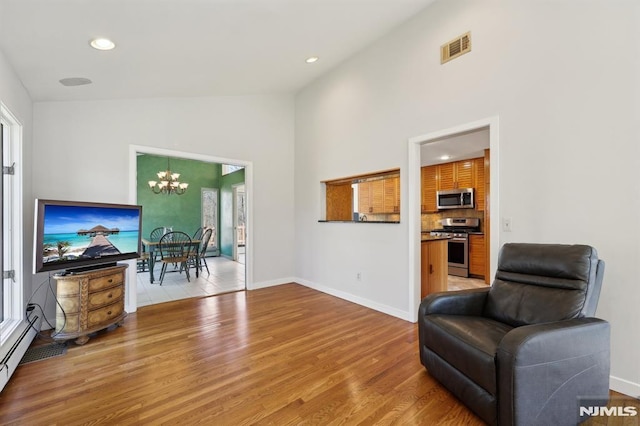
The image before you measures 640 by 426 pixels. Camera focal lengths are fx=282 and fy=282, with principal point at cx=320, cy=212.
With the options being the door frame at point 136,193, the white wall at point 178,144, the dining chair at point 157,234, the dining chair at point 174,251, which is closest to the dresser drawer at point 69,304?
the door frame at point 136,193

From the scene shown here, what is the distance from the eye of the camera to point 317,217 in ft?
15.4

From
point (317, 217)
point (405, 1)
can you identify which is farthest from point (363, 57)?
point (317, 217)

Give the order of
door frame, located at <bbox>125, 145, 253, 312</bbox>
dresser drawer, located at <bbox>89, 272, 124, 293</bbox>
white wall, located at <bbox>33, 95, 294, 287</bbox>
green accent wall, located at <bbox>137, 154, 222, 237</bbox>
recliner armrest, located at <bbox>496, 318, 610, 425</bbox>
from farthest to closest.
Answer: green accent wall, located at <bbox>137, 154, 222, 237</bbox>
door frame, located at <bbox>125, 145, 253, 312</bbox>
white wall, located at <bbox>33, 95, 294, 287</bbox>
dresser drawer, located at <bbox>89, 272, 124, 293</bbox>
recliner armrest, located at <bbox>496, 318, 610, 425</bbox>

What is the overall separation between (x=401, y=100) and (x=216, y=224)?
22.6 ft

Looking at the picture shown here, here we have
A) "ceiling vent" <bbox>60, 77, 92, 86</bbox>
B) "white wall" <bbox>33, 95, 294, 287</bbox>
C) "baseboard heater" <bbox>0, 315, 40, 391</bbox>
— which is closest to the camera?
"baseboard heater" <bbox>0, 315, 40, 391</bbox>

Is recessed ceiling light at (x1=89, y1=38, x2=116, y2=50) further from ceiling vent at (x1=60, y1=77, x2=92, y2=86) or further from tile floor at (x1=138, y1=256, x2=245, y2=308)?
tile floor at (x1=138, y1=256, x2=245, y2=308)

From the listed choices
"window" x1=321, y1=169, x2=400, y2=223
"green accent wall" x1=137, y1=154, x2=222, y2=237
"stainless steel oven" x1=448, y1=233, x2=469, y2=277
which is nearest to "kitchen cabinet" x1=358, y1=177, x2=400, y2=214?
"window" x1=321, y1=169, x2=400, y2=223

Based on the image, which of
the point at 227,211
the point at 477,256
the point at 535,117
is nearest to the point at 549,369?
the point at 535,117

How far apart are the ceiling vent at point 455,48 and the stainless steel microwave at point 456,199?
11.7ft

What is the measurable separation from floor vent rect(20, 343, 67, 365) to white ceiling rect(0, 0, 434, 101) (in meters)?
2.43

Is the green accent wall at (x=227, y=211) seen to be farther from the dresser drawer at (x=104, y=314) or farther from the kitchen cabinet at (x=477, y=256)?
the kitchen cabinet at (x=477, y=256)

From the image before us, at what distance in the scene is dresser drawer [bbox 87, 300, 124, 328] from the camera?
2.71m

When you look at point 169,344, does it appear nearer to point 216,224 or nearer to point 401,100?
point 401,100

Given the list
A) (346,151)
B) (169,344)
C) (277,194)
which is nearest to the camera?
(169,344)
